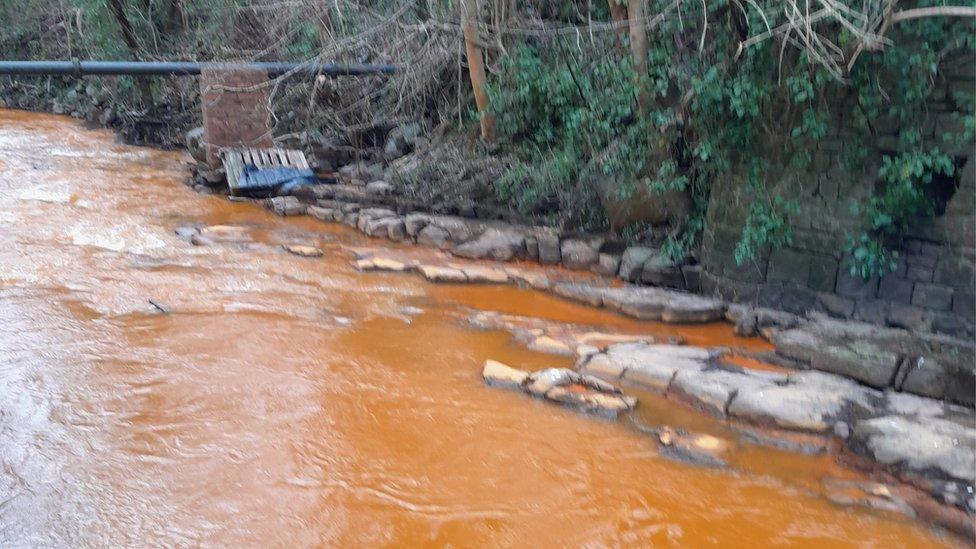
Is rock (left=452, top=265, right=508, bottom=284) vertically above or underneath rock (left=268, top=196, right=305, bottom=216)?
underneath

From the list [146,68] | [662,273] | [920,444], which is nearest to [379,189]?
[146,68]

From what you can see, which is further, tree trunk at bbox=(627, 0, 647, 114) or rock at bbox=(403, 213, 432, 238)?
rock at bbox=(403, 213, 432, 238)

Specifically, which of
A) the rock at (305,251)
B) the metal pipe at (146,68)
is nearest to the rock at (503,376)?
the rock at (305,251)

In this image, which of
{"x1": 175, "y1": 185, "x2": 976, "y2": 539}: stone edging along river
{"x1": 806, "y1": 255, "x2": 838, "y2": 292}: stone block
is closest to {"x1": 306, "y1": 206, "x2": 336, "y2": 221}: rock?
{"x1": 175, "y1": 185, "x2": 976, "y2": 539}: stone edging along river

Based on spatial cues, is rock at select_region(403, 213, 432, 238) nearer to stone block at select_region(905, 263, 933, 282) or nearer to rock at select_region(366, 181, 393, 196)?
rock at select_region(366, 181, 393, 196)

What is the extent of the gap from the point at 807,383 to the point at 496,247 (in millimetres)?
4054

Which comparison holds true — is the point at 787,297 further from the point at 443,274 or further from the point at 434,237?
the point at 434,237

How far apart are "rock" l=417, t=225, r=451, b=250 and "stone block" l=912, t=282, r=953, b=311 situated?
4.74m

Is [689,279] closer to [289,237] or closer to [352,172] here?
[289,237]

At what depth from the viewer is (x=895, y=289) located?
6301 millimetres

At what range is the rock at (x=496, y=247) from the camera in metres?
8.65

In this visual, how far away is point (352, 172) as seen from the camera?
11.5 meters

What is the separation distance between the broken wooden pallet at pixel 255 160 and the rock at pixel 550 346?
626 centimetres

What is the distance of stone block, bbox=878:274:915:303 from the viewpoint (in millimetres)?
6223
